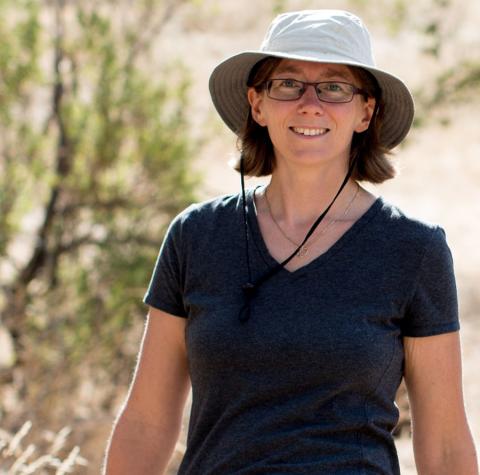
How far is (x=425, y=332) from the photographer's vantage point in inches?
98.0

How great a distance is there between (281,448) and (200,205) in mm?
613

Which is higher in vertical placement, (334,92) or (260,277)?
(334,92)

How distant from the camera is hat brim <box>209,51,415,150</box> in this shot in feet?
8.96

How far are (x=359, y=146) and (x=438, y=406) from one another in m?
0.64

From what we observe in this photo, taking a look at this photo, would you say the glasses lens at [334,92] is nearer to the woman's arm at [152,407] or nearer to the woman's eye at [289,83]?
the woman's eye at [289,83]

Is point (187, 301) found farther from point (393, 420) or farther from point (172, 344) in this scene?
point (393, 420)

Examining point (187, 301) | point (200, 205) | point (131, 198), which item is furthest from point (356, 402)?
point (131, 198)

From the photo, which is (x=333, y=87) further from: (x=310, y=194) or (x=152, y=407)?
(x=152, y=407)

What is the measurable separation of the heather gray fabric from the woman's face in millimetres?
168

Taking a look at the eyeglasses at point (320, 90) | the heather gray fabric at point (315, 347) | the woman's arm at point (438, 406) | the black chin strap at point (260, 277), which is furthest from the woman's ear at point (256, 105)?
the woman's arm at point (438, 406)

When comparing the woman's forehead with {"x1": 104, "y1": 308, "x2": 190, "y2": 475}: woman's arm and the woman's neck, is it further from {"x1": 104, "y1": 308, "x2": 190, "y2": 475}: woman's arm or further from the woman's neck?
{"x1": 104, "y1": 308, "x2": 190, "y2": 475}: woman's arm

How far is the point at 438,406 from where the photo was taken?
2.54 m

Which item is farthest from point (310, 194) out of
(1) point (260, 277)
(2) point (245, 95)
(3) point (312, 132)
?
(2) point (245, 95)

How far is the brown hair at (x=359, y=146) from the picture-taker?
9.06ft
